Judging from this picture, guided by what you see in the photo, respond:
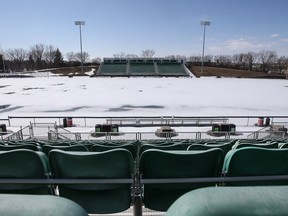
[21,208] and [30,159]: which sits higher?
[21,208]

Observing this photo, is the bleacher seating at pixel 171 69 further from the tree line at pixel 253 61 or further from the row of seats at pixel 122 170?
the row of seats at pixel 122 170

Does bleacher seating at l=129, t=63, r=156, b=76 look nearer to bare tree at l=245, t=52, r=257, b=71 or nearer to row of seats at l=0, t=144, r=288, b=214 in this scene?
bare tree at l=245, t=52, r=257, b=71

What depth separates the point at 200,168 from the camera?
97.7 inches

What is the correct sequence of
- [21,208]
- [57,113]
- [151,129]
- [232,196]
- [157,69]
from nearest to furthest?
[21,208] < [232,196] < [151,129] < [57,113] < [157,69]

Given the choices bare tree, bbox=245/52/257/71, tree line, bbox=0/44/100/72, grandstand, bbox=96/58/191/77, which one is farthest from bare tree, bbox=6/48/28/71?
bare tree, bbox=245/52/257/71

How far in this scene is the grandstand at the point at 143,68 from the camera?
7069 centimetres

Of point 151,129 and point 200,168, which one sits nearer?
point 200,168

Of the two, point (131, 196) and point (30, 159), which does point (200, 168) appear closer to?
point (131, 196)

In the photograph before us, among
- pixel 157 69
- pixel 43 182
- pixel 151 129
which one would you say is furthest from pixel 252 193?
pixel 157 69

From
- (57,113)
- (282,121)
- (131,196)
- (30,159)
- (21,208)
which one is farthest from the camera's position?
(57,113)

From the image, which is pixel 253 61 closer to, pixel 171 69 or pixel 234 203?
pixel 171 69

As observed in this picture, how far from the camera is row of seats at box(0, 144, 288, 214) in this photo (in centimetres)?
236

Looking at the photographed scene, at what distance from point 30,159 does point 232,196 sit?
2.07 metres

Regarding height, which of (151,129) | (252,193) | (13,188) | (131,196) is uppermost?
(252,193)
